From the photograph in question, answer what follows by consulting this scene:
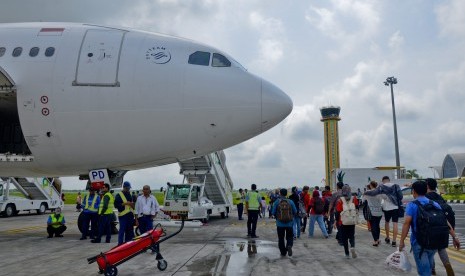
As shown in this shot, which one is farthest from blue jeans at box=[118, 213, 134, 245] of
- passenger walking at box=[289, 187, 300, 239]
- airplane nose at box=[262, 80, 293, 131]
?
passenger walking at box=[289, 187, 300, 239]

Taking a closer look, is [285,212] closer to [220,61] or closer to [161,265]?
[161,265]

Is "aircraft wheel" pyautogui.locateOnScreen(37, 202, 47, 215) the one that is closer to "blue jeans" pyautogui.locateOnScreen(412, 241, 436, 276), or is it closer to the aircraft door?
the aircraft door

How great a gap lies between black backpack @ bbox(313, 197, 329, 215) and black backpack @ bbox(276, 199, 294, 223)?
12.2ft

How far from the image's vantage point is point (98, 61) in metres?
10.3

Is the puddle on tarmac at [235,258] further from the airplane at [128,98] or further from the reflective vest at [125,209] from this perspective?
the airplane at [128,98]

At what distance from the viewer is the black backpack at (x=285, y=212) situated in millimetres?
9398

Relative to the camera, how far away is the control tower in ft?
286

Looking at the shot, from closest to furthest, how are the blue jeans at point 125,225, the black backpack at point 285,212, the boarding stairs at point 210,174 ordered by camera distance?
1. the black backpack at point 285,212
2. the blue jeans at point 125,225
3. the boarding stairs at point 210,174

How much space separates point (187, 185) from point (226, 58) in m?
10.7

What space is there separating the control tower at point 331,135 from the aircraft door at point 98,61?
79.9 m

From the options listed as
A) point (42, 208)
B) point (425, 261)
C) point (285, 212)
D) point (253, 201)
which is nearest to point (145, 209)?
point (285, 212)

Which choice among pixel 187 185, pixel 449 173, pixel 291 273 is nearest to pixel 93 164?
pixel 291 273

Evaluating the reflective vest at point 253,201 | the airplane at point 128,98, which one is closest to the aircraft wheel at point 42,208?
the airplane at point 128,98

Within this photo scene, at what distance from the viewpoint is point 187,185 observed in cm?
2014
